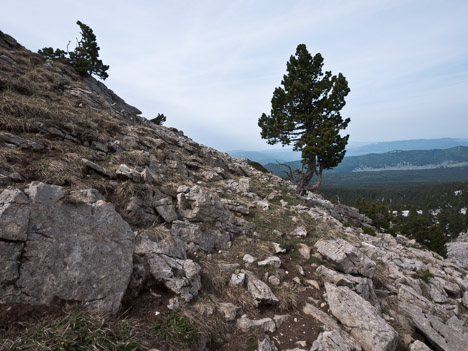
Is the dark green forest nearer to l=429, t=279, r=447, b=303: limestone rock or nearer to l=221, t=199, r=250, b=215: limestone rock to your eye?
l=429, t=279, r=447, b=303: limestone rock

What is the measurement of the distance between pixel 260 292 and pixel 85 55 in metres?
39.5

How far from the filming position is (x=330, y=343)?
4.96m

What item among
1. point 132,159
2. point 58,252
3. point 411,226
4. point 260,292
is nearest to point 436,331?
point 260,292

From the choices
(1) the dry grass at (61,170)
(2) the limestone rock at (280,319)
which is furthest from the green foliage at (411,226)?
(1) the dry grass at (61,170)

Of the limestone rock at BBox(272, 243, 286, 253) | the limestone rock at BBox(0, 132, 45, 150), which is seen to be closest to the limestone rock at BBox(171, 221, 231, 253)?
the limestone rock at BBox(272, 243, 286, 253)

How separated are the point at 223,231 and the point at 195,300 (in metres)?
3.59

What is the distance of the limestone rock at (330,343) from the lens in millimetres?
4824

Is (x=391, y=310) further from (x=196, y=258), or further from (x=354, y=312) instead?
(x=196, y=258)

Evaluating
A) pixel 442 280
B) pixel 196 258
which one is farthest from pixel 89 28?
pixel 442 280

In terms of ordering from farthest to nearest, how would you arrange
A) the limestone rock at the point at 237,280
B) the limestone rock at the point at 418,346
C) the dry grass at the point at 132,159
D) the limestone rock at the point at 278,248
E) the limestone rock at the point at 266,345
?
the dry grass at the point at 132,159 < the limestone rock at the point at 278,248 < the limestone rock at the point at 237,280 < the limestone rock at the point at 418,346 < the limestone rock at the point at 266,345

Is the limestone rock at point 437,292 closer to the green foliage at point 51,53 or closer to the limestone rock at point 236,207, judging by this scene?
the limestone rock at point 236,207

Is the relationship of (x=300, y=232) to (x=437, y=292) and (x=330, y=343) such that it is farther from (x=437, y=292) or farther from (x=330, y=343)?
(x=437, y=292)

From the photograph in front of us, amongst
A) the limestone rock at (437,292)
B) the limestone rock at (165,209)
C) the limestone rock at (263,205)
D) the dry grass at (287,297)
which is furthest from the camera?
the limestone rock at (263,205)

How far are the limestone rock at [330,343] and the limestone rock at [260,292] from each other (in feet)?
4.40
